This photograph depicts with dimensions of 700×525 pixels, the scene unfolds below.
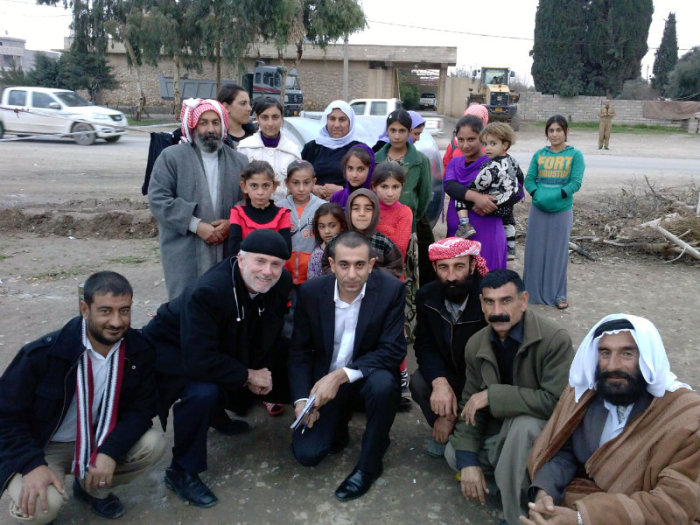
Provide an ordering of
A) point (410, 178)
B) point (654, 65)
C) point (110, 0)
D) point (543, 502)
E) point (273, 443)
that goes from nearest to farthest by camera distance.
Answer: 1. point (543, 502)
2. point (273, 443)
3. point (410, 178)
4. point (110, 0)
5. point (654, 65)

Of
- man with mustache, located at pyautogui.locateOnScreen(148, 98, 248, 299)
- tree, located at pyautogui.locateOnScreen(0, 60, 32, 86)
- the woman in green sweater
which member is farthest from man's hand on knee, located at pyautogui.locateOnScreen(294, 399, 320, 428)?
tree, located at pyautogui.locateOnScreen(0, 60, 32, 86)

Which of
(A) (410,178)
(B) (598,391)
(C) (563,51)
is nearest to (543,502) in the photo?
(B) (598,391)

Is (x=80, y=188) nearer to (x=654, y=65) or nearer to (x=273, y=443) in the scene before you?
(x=273, y=443)

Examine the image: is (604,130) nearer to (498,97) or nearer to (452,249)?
(498,97)

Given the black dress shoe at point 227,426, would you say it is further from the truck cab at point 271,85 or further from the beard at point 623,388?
the truck cab at point 271,85

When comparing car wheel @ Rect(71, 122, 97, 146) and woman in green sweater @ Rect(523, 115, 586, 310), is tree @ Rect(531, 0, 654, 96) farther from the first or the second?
woman in green sweater @ Rect(523, 115, 586, 310)

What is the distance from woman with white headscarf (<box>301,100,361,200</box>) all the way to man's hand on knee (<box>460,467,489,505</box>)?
2.39m

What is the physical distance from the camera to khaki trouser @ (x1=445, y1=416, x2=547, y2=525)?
8.53 feet

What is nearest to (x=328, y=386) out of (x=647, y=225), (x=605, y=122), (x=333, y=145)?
(x=333, y=145)

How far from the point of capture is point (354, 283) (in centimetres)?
312

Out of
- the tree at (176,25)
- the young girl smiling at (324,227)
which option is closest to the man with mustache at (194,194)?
the young girl smiling at (324,227)

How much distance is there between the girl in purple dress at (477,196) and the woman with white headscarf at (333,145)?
0.93 metres

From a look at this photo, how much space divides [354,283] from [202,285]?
763 mm

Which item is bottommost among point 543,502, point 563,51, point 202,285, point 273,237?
point 543,502
